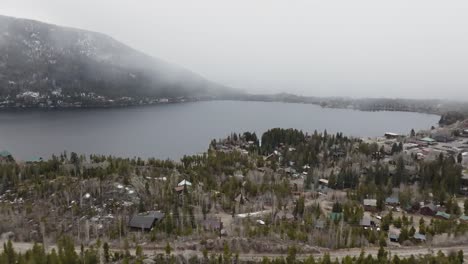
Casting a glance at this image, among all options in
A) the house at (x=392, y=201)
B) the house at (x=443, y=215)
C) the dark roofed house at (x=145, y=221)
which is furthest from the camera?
the house at (x=392, y=201)

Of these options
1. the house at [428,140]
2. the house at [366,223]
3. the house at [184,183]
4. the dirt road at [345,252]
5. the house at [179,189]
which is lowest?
the dirt road at [345,252]

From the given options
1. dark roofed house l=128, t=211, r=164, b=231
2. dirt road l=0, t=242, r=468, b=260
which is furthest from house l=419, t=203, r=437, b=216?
dark roofed house l=128, t=211, r=164, b=231

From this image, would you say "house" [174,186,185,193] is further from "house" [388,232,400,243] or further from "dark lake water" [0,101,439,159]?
"dark lake water" [0,101,439,159]


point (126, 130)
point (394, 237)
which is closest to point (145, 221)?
point (394, 237)

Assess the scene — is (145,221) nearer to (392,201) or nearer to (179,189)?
(179,189)

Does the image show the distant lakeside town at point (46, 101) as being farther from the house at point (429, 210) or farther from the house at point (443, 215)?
the house at point (443, 215)

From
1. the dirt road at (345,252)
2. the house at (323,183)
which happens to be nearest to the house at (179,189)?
the dirt road at (345,252)

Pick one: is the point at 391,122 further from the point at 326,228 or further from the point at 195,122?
the point at 326,228
